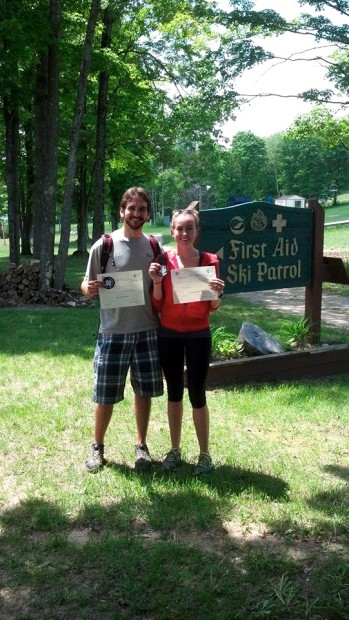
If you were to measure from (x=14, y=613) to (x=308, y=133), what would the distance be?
2365cm

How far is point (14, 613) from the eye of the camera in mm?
Answer: 2781

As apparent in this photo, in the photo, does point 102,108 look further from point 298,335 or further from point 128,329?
point 128,329

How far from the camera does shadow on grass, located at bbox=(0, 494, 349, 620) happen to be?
281cm

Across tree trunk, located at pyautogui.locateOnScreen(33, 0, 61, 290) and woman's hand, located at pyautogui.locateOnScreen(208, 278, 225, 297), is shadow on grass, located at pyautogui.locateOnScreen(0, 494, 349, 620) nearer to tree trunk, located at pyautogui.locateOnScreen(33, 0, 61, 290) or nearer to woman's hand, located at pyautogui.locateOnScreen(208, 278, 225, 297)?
woman's hand, located at pyautogui.locateOnScreen(208, 278, 225, 297)

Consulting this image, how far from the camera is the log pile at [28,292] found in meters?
12.5

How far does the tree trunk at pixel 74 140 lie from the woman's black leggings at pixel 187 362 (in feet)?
29.5

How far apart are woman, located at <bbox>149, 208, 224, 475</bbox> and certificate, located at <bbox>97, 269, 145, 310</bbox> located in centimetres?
11

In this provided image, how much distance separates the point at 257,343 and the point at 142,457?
260cm

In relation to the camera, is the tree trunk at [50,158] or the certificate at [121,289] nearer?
the certificate at [121,289]

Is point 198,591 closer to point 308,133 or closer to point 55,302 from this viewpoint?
point 55,302

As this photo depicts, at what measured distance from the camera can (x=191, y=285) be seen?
156 inches

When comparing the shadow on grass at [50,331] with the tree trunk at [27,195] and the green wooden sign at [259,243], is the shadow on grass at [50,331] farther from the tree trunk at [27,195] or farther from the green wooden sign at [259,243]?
the tree trunk at [27,195]

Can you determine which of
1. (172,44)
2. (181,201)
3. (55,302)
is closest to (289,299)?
(55,302)

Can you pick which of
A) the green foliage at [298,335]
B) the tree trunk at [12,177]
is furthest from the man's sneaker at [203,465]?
the tree trunk at [12,177]
